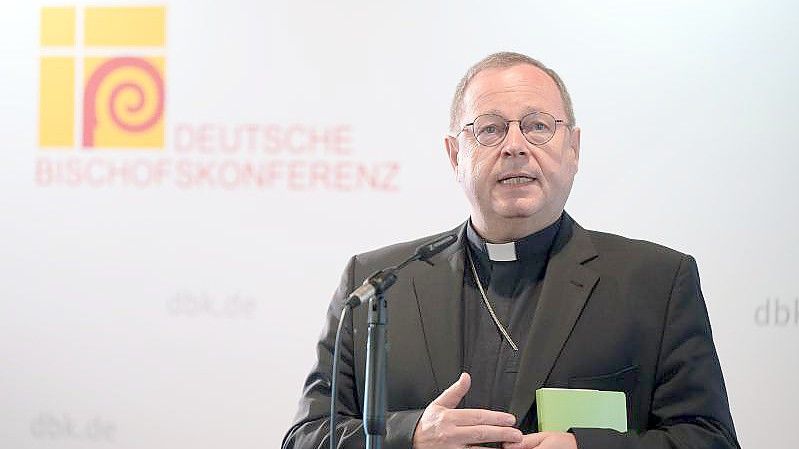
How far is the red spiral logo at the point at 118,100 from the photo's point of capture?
14.5ft

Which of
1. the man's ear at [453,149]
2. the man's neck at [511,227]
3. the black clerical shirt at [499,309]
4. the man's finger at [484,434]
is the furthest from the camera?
the man's ear at [453,149]

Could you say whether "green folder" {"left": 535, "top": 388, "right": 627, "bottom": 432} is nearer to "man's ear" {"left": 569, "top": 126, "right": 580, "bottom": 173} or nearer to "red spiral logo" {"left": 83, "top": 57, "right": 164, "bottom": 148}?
"man's ear" {"left": 569, "top": 126, "right": 580, "bottom": 173}

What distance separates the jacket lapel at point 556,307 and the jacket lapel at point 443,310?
7.4 inches

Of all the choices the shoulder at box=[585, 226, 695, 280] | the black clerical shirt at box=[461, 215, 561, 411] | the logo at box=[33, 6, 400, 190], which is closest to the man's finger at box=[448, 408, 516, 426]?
the black clerical shirt at box=[461, 215, 561, 411]

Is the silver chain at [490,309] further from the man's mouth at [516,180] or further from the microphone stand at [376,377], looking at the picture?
the microphone stand at [376,377]

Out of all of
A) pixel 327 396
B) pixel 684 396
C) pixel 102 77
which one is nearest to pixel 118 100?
pixel 102 77

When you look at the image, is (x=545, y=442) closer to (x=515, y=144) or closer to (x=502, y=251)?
(x=502, y=251)

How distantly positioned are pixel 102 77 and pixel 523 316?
2532mm

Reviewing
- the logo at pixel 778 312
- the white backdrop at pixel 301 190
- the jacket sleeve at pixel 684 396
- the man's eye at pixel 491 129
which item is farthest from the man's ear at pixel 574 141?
the logo at pixel 778 312

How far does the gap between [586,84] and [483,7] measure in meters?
0.51

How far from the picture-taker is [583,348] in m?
2.52

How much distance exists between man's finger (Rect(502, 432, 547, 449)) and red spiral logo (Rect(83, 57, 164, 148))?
2640 mm

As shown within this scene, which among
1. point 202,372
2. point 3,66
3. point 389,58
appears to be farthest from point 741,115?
point 3,66

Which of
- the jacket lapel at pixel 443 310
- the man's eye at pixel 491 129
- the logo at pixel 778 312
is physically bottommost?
the logo at pixel 778 312
